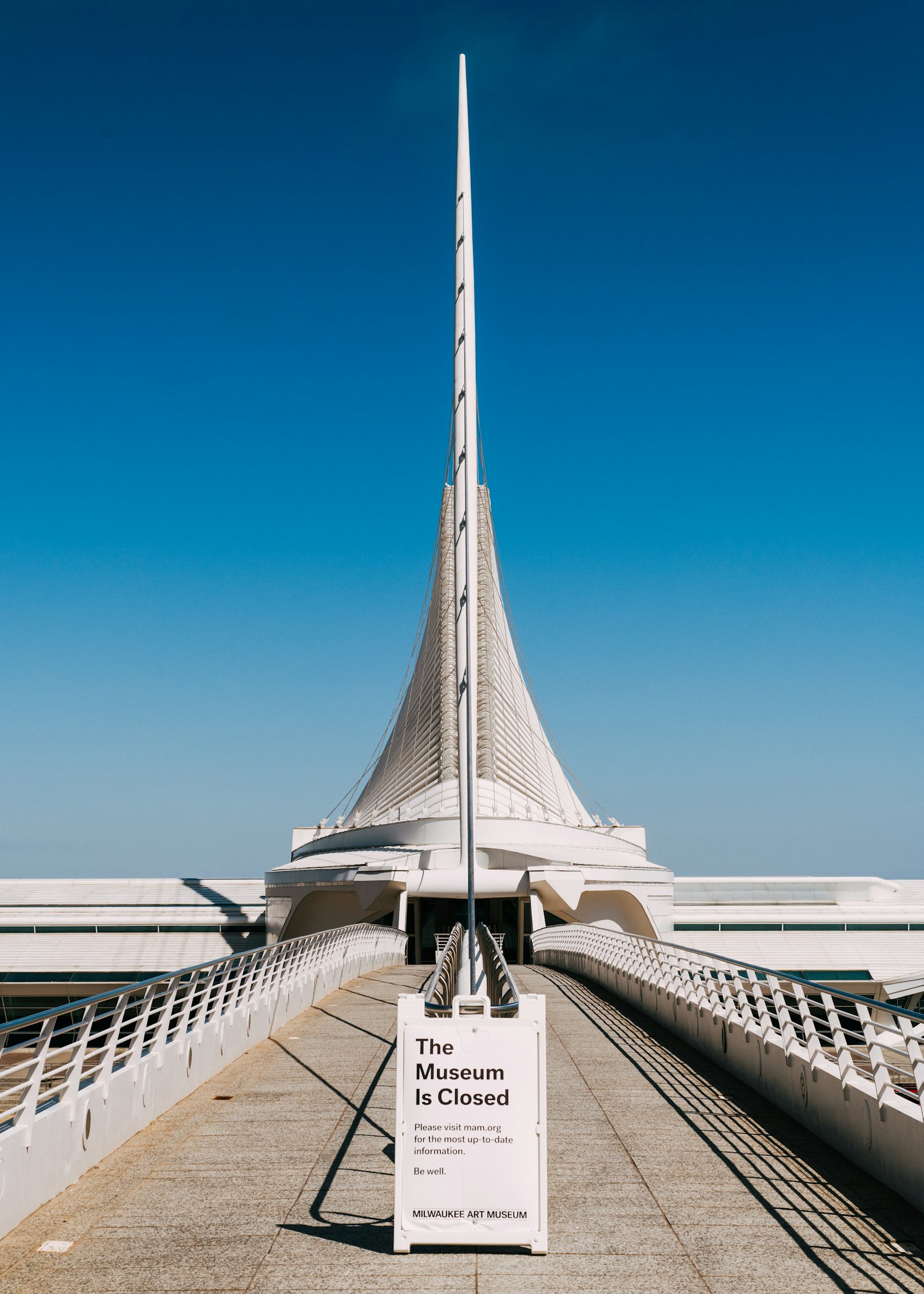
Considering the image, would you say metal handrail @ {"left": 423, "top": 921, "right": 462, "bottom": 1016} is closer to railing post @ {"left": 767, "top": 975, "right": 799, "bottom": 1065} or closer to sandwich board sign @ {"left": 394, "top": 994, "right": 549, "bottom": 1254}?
sandwich board sign @ {"left": 394, "top": 994, "right": 549, "bottom": 1254}

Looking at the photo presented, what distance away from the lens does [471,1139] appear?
408cm

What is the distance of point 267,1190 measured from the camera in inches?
198

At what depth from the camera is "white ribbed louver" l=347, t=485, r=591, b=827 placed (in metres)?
33.2

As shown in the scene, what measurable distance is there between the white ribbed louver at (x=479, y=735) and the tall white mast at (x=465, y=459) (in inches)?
367

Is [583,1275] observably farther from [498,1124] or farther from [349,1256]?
[349,1256]

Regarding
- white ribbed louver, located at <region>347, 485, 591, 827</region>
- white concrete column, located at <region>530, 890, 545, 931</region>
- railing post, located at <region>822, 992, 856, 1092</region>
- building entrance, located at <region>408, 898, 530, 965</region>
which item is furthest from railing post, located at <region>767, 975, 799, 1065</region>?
building entrance, located at <region>408, 898, 530, 965</region>

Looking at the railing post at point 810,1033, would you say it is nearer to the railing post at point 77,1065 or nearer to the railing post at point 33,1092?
the railing post at point 77,1065

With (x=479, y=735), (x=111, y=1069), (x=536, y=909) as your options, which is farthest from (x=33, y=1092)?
(x=479, y=735)

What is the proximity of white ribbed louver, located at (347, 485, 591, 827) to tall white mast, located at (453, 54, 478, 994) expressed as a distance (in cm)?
932

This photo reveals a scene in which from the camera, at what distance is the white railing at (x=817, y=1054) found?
5.21 metres

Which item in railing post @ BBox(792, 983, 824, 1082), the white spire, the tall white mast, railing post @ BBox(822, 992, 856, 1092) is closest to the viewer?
railing post @ BBox(822, 992, 856, 1092)

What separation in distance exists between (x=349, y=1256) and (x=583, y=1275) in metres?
0.90

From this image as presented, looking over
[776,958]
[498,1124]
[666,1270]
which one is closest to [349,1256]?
[498,1124]

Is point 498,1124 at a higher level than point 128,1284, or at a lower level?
higher
